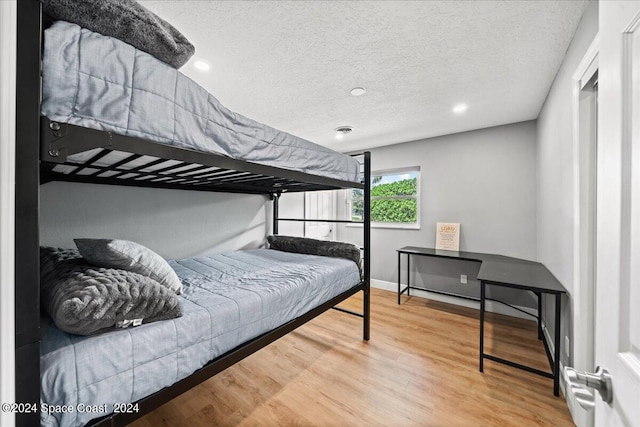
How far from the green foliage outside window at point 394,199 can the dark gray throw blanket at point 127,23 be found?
3.33 metres

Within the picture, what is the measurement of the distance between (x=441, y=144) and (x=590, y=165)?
6.75 feet

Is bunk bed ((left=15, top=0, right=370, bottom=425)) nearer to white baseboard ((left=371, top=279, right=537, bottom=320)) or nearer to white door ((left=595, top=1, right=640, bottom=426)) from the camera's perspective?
white door ((left=595, top=1, right=640, bottom=426))

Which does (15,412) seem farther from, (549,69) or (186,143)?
(549,69)

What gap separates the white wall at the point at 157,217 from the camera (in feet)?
5.77

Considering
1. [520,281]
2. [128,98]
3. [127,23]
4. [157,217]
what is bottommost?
[520,281]

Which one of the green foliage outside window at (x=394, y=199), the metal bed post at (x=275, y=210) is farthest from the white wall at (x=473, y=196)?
the metal bed post at (x=275, y=210)

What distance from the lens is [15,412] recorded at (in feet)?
1.92

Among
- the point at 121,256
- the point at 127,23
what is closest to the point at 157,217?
the point at 121,256

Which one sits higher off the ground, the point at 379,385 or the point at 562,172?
the point at 562,172

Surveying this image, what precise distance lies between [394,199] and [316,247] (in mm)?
1844

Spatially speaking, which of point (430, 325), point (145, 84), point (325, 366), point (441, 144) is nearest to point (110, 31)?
point (145, 84)

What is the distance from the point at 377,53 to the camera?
5.26ft

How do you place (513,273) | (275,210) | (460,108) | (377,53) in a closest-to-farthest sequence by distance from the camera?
(377,53), (513,273), (460,108), (275,210)

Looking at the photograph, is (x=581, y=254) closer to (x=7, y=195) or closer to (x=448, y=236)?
(x=448, y=236)
